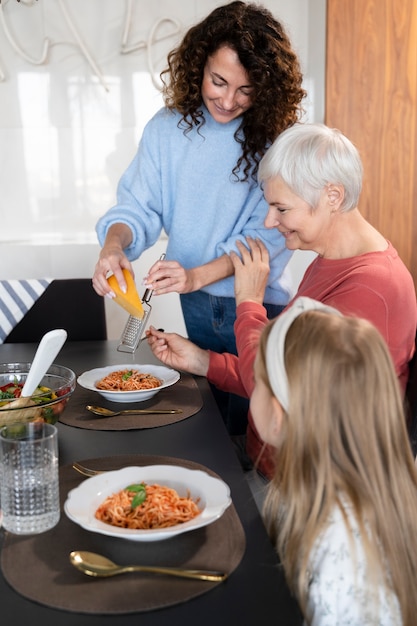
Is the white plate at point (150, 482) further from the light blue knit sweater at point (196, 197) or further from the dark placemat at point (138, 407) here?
the light blue knit sweater at point (196, 197)

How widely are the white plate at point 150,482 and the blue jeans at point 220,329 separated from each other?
78cm

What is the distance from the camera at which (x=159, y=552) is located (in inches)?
36.6

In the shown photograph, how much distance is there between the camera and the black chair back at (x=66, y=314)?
2396 mm

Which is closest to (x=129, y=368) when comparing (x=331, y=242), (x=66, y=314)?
(x=331, y=242)

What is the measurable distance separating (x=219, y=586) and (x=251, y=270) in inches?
41.0

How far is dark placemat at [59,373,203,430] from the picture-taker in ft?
4.63

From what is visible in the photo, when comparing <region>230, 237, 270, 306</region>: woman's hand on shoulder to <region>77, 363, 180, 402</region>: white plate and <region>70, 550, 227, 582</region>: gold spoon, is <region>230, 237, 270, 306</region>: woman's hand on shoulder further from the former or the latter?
<region>70, 550, 227, 582</region>: gold spoon

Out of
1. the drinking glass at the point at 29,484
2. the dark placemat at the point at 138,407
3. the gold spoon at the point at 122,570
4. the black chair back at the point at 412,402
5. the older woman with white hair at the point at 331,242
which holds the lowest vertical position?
the dark placemat at the point at 138,407

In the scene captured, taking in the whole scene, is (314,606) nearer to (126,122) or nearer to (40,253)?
(40,253)

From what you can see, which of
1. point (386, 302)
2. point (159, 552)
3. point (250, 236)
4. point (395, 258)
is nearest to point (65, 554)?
point (159, 552)

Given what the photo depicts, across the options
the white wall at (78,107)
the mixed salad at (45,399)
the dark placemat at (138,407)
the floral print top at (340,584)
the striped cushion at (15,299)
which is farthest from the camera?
the white wall at (78,107)

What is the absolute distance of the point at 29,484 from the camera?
0.97 metres

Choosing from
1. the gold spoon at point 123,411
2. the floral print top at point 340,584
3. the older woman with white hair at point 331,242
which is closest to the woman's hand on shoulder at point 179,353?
the older woman with white hair at point 331,242

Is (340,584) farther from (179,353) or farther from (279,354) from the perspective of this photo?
(179,353)
